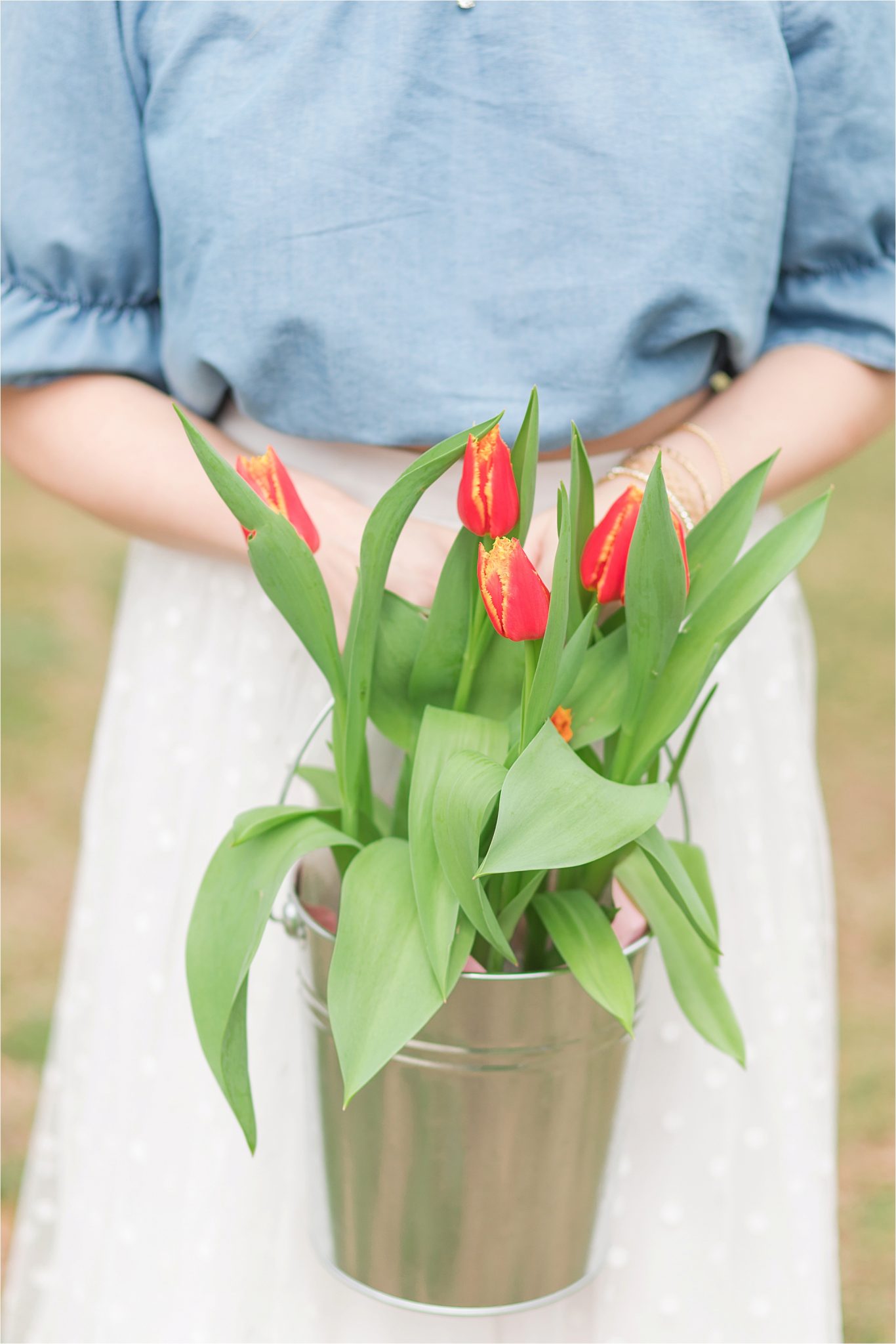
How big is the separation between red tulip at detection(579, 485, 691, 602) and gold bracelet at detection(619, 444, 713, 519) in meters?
0.17

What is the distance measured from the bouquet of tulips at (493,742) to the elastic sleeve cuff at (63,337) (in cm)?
28

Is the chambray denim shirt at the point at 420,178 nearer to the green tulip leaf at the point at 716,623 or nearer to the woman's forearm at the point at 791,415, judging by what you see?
the woman's forearm at the point at 791,415

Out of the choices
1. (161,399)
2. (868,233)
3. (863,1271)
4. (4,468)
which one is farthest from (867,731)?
(4,468)

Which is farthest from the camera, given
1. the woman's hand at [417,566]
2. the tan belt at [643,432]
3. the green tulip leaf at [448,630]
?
the tan belt at [643,432]

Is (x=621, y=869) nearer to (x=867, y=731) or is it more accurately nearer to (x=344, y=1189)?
(x=344, y=1189)

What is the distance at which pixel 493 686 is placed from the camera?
2.19ft

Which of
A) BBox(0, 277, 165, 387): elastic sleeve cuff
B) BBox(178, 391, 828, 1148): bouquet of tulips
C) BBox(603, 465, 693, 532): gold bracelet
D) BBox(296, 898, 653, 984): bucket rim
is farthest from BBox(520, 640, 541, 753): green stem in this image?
BBox(0, 277, 165, 387): elastic sleeve cuff

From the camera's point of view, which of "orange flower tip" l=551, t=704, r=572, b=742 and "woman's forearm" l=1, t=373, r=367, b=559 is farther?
"woman's forearm" l=1, t=373, r=367, b=559

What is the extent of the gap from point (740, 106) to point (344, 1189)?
648mm

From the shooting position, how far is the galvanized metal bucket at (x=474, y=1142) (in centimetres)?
64

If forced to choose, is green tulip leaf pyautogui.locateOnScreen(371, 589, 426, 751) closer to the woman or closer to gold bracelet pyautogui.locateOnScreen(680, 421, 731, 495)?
the woman

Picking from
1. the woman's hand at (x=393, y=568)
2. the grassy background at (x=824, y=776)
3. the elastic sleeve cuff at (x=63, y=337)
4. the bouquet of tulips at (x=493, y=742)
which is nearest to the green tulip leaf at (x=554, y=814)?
the bouquet of tulips at (x=493, y=742)

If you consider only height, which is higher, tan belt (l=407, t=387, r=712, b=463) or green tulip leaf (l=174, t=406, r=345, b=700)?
green tulip leaf (l=174, t=406, r=345, b=700)

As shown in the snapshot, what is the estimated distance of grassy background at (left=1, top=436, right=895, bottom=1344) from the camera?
5.47 ft
